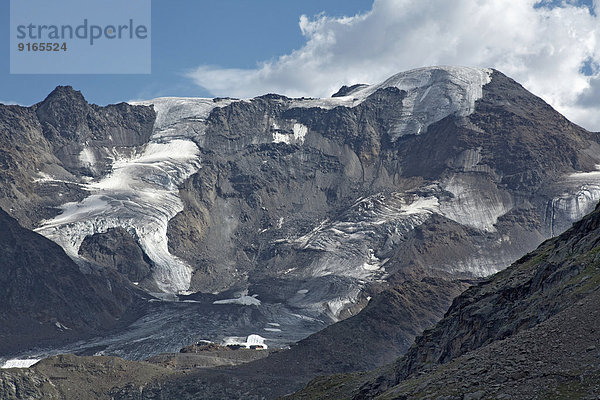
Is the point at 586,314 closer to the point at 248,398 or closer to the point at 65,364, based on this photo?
the point at 248,398

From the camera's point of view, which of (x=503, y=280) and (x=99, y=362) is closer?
(x=503, y=280)

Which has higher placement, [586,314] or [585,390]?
[586,314]

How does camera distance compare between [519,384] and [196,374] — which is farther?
[196,374]

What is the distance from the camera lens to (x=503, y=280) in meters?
76.1

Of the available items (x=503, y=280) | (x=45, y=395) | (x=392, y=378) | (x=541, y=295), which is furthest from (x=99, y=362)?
(x=541, y=295)

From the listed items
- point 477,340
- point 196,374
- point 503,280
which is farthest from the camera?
point 196,374

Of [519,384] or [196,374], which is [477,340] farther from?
[196,374]

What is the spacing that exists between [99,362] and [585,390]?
482 ft

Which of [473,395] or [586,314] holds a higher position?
[586,314]

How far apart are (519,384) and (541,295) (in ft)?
63.8

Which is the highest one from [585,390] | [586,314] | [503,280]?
[503,280]

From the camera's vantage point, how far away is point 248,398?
167 meters

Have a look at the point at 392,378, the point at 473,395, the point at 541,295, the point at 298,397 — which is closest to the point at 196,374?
the point at 298,397

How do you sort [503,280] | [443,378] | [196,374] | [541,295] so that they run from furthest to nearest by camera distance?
[196,374], [503,280], [541,295], [443,378]
